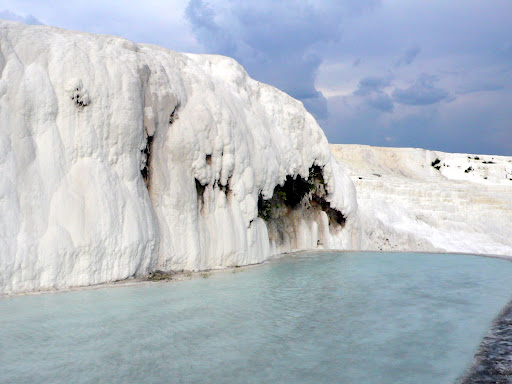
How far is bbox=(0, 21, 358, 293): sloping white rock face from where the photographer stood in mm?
9180

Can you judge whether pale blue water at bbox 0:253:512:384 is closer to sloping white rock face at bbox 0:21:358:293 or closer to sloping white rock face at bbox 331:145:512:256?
sloping white rock face at bbox 0:21:358:293

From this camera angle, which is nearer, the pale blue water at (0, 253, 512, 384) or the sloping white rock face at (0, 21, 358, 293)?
the pale blue water at (0, 253, 512, 384)

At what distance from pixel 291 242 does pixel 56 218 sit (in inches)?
351

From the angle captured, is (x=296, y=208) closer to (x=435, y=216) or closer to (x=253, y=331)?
(x=253, y=331)

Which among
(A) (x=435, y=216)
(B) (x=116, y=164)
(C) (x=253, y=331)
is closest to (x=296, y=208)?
(B) (x=116, y=164)

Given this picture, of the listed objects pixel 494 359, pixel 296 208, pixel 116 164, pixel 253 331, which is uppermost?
pixel 116 164

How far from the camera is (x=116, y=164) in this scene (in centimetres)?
1059

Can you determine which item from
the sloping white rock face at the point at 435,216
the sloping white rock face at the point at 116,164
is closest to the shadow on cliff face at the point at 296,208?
the sloping white rock face at the point at 116,164

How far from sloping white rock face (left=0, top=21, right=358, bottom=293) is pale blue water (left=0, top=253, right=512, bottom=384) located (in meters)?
0.94

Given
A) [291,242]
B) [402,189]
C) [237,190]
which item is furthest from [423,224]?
[237,190]

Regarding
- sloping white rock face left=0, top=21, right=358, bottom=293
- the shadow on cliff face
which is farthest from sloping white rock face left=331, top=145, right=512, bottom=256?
sloping white rock face left=0, top=21, right=358, bottom=293

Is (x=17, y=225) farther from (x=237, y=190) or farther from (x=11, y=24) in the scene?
(x=237, y=190)

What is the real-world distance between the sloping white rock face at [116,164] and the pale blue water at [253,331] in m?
0.94

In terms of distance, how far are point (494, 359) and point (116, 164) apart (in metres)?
7.68
